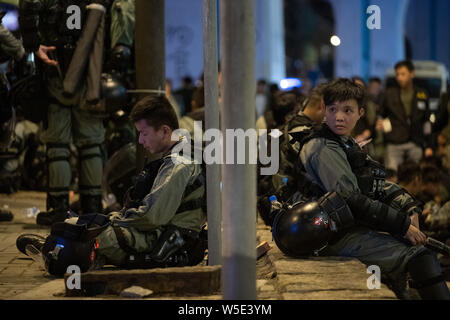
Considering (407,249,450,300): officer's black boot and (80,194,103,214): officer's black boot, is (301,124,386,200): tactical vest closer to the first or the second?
(407,249,450,300): officer's black boot

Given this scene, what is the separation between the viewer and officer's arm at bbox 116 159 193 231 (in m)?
4.79

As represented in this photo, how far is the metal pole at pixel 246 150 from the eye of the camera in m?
3.23

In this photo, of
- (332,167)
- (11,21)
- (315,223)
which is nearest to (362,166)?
(332,167)

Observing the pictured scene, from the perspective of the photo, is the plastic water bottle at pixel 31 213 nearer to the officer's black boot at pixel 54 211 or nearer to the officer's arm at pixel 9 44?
the officer's black boot at pixel 54 211

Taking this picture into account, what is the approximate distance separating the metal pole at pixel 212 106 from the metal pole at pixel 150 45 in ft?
6.25

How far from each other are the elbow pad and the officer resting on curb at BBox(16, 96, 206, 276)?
992 millimetres

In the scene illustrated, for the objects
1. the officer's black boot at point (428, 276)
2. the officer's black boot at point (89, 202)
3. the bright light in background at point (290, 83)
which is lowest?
the officer's black boot at point (428, 276)

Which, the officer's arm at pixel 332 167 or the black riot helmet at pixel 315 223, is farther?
the officer's arm at pixel 332 167

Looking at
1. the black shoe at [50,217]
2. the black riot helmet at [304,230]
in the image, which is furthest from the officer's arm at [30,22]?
the black riot helmet at [304,230]

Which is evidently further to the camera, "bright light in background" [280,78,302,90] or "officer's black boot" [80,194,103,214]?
"bright light in background" [280,78,302,90]

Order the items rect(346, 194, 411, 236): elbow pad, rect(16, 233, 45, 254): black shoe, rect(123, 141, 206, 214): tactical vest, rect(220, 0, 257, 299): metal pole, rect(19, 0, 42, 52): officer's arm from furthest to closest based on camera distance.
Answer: rect(19, 0, 42, 52): officer's arm
rect(16, 233, 45, 254): black shoe
rect(123, 141, 206, 214): tactical vest
rect(346, 194, 411, 236): elbow pad
rect(220, 0, 257, 299): metal pole

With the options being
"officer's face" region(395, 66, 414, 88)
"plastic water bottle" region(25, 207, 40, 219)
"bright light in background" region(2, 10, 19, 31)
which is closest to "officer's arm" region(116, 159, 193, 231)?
"plastic water bottle" region(25, 207, 40, 219)

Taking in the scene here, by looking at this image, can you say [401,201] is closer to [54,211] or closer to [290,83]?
[54,211]
